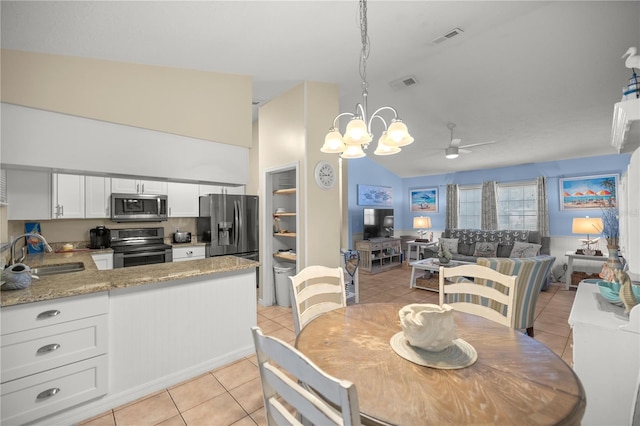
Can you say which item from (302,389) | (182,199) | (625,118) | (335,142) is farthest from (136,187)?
(625,118)

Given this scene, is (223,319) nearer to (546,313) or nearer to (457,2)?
(457,2)

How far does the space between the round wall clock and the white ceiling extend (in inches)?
40.5

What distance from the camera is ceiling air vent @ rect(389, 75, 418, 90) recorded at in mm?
3527

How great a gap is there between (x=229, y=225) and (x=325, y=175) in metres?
1.91

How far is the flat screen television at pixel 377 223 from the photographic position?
21.6ft

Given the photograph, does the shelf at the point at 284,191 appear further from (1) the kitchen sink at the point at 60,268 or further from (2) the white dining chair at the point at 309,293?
(1) the kitchen sink at the point at 60,268

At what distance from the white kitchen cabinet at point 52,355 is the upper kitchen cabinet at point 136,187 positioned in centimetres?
231

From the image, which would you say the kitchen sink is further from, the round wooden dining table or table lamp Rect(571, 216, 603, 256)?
table lamp Rect(571, 216, 603, 256)

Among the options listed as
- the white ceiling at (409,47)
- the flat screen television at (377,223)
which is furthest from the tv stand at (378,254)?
the white ceiling at (409,47)

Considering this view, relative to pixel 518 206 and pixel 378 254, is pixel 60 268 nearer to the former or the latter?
pixel 378 254

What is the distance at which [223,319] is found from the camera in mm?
2371

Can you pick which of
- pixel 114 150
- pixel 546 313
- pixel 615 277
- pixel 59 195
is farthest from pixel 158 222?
pixel 546 313

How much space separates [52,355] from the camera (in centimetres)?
161

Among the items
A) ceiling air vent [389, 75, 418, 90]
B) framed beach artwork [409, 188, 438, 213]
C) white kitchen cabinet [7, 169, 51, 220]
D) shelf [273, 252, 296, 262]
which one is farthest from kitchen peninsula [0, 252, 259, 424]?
framed beach artwork [409, 188, 438, 213]
